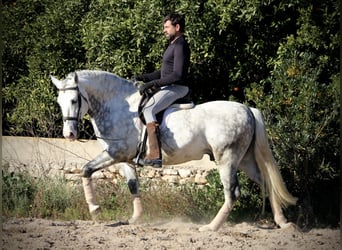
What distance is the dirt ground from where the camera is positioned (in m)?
7.86

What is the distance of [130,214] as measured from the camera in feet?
33.7

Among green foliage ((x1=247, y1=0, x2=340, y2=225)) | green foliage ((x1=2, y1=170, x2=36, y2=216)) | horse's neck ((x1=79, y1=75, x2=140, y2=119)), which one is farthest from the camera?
green foliage ((x1=2, y1=170, x2=36, y2=216))

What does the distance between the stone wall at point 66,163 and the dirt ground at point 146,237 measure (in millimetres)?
2255

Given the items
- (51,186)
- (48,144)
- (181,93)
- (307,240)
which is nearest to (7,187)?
(51,186)

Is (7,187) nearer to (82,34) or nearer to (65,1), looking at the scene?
(82,34)

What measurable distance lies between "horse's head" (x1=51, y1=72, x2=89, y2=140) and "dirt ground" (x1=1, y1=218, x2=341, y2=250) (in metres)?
1.19

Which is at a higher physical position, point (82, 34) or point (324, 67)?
point (82, 34)

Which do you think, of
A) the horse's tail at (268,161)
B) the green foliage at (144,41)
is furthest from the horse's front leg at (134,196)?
the green foliage at (144,41)

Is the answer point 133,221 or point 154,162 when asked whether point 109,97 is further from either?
point 133,221

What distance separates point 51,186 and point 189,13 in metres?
3.48

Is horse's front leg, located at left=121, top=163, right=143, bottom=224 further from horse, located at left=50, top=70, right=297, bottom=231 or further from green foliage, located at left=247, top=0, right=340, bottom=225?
green foliage, located at left=247, top=0, right=340, bottom=225

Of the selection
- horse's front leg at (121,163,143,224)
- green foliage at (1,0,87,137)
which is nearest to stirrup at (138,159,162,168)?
horse's front leg at (121,163,143,224)

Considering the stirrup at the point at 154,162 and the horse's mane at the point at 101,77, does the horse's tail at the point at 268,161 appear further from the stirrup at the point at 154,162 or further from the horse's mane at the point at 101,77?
the horse's mane at the point at 101,77

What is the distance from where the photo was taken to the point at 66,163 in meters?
12.0
